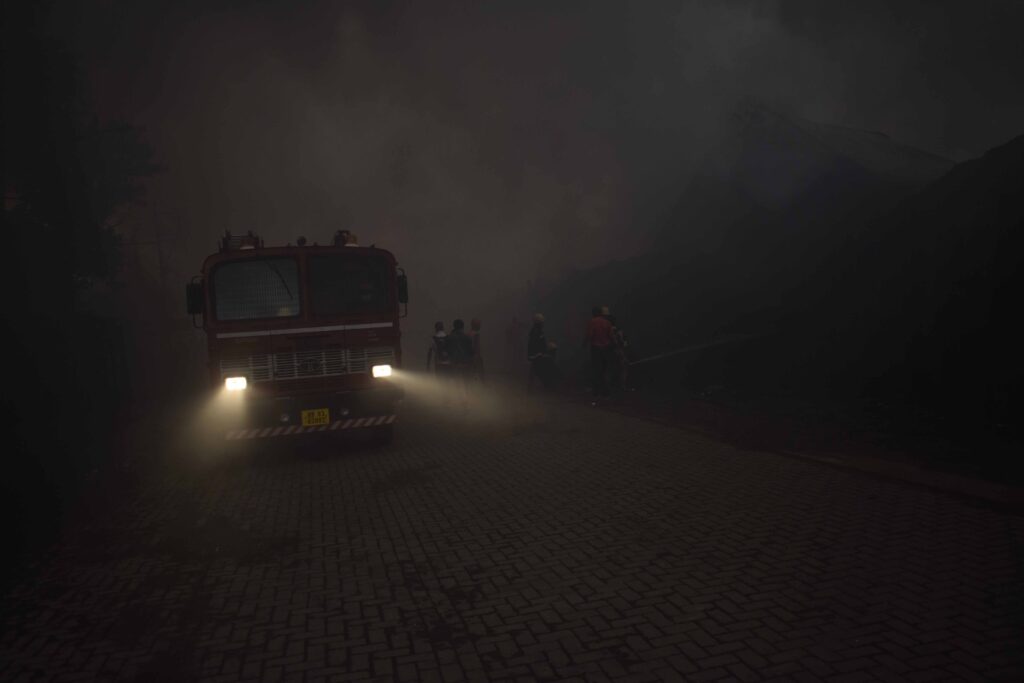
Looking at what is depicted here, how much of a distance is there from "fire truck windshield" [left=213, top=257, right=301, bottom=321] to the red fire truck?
15mm

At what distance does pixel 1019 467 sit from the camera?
679 cm

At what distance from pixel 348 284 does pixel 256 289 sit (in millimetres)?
1359

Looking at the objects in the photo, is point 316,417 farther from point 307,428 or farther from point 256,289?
point 256,289

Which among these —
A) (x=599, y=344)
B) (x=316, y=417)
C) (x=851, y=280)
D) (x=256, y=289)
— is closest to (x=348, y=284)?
(x=256, y=289)

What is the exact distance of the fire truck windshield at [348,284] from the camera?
940 centimetres

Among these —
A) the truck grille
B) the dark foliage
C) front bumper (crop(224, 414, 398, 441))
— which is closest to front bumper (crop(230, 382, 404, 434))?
front bumper (crop(224, 414, 398, 441))

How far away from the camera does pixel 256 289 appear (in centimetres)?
924

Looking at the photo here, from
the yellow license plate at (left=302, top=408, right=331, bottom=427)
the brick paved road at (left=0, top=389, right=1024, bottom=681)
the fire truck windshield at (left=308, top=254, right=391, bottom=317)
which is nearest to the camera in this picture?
the brick paved road at (left=0, top=389, right=1024, bottom=681)

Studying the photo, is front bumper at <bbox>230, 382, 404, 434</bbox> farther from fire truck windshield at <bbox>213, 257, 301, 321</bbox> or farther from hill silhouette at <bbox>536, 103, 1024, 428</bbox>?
hill silhouette at <bbox>536, 103, 1024, 428</bbox>

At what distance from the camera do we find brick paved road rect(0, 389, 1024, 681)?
3.38 metres

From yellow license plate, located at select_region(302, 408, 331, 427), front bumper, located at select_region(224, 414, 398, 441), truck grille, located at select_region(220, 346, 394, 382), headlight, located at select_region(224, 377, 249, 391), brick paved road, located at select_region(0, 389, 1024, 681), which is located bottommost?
brick paved road, located at select_region(0, 389, 1024, 681)

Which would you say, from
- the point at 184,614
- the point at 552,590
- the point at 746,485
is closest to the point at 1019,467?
the point at 746,485

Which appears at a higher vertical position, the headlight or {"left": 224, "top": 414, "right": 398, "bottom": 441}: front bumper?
the headlight

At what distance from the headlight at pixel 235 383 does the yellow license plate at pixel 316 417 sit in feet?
3.11
